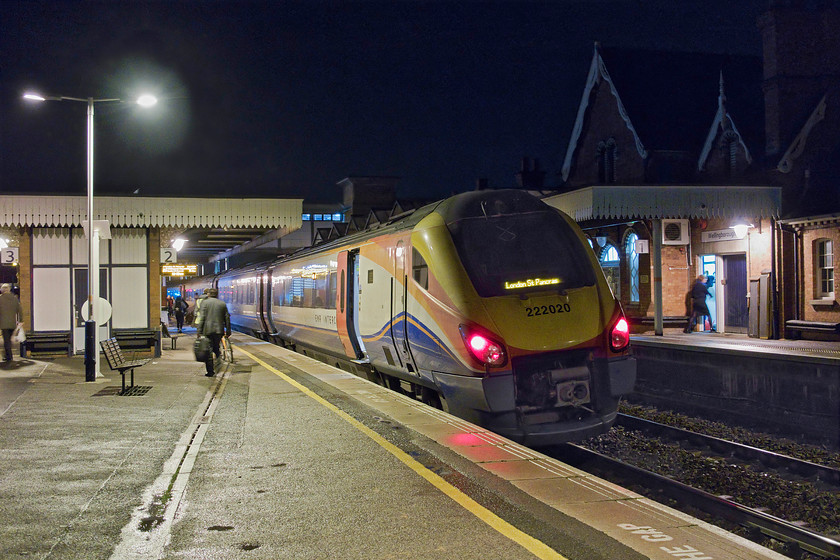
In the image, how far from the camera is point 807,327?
19.2 meters

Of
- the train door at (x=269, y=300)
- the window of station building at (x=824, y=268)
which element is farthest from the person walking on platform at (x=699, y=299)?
the train door at (x=269, y=300)

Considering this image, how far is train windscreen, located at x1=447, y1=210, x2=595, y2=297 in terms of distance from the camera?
867cm

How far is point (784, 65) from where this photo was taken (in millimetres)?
22906

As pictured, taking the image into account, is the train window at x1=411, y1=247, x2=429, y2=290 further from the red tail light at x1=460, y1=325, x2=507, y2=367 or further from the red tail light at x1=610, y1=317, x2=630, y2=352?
the red tail light at x1=610, y1=317, x2=630, y2=352

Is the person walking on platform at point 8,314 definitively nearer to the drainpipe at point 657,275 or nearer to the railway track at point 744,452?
the railway track at point 744,452

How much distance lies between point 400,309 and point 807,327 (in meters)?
13.3

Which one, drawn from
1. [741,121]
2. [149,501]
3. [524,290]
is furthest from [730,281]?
[149,501]

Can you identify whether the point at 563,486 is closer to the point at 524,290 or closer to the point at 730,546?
the point at 730,546

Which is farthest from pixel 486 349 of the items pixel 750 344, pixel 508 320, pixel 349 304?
pixel 750 344

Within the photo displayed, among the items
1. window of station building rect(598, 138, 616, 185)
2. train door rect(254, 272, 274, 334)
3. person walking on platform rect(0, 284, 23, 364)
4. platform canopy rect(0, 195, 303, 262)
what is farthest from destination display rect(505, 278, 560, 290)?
window of station building rect(598, 138, 616, 185)

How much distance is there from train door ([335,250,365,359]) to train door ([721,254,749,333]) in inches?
514

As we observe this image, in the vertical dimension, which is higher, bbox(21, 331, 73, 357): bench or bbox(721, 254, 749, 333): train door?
bbox(721, 254, 749, 333): train door

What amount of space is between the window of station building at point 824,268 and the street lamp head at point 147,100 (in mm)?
15830

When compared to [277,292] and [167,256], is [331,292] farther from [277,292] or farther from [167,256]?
[277,292]
